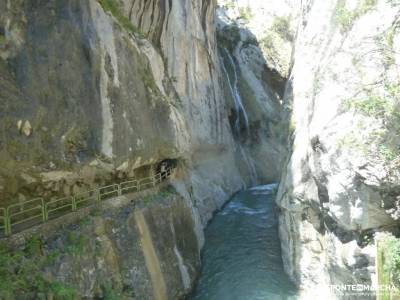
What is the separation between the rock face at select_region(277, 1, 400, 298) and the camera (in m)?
11.2

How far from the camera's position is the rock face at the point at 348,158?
11219mm

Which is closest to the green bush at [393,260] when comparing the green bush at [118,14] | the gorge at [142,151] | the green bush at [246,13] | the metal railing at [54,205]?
the gorge at [142,151]

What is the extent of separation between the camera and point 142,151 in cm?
1570

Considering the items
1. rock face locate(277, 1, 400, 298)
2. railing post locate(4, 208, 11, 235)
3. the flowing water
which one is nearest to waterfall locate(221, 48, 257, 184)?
the flowing water

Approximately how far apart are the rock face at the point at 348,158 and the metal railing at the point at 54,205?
7699mm

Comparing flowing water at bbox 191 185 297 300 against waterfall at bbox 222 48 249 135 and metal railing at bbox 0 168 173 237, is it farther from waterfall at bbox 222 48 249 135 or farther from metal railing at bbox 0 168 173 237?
waterfall at bbox 222 48 249 135

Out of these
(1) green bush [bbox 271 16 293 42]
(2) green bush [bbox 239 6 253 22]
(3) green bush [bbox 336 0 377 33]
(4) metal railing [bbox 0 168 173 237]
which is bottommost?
(4) metal railing [bbox 0 168 173 237]

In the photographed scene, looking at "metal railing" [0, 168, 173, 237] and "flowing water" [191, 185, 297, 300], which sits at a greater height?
"metal railing" [0, 168, 173, 237]

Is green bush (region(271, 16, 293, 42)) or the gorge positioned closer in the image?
the gorge

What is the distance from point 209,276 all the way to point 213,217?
9543 mm

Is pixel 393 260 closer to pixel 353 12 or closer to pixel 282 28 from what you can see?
pixel 353 12

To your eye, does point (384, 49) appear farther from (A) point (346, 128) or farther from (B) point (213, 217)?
(B) point (213, 217)

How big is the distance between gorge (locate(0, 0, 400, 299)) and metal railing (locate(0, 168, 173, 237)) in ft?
1.02

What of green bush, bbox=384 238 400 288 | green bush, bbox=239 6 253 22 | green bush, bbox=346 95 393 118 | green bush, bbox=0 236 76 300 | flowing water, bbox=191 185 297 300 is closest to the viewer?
green bush, bbox=0 236 76 300
